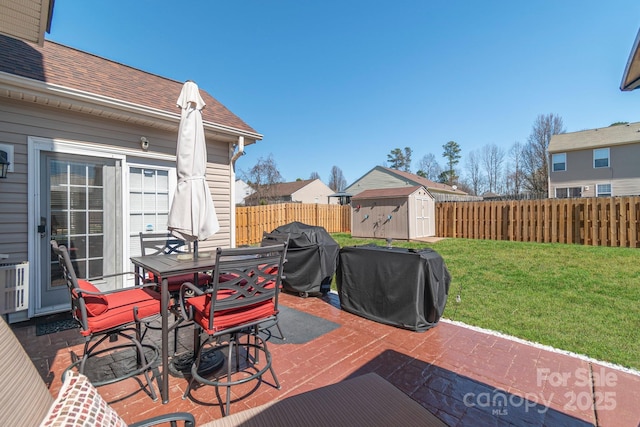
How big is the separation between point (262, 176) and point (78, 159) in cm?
2066

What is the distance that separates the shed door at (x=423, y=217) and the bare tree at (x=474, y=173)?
30.0 meters

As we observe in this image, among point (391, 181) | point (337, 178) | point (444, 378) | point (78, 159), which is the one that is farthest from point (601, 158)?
point (337, 178)

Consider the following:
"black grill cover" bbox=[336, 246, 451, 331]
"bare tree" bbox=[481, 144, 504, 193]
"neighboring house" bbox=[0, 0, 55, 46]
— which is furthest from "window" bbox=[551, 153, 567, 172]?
"neighboring house" bbox=[0, 0, 55, 46]

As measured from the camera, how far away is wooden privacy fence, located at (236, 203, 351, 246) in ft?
39.0

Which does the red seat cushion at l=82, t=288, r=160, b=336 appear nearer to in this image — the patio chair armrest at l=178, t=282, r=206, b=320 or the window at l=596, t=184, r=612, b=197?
the patio chair armrest at l=178, t=282, r=206, b=320

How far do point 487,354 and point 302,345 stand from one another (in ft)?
6.24

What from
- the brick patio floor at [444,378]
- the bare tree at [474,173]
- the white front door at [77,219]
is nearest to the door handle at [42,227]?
the white front door at [77,219]

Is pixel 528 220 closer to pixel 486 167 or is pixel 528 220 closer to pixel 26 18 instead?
pixel 26 18

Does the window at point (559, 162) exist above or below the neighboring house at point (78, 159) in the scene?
above

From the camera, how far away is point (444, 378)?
2.49m

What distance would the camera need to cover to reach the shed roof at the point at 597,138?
54.0 feet

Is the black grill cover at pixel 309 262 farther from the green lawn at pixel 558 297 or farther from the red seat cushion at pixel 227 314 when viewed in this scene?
the red seat cushion at pixel 227 314

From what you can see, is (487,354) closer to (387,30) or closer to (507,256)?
(507,256)

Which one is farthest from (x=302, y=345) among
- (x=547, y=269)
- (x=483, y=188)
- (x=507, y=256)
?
(x=483, y=188)
